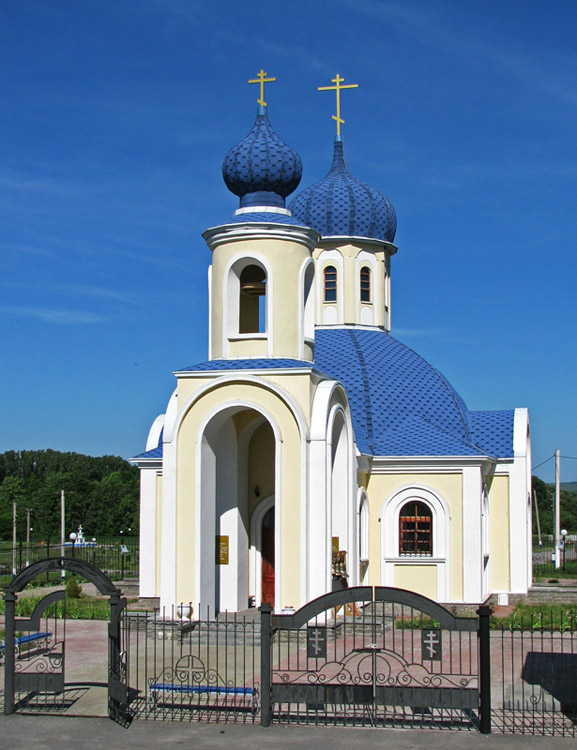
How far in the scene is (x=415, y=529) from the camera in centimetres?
2103

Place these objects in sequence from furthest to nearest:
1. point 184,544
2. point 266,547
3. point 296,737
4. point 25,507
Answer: point 25,507, point 266,547, point 184,544, point 296,737

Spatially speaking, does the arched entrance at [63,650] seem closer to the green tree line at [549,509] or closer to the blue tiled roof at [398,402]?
the blue tiled roof at [398,402]

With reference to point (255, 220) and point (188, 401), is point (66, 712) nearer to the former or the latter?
point (188, 401)

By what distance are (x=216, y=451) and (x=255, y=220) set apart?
4227 millimetres

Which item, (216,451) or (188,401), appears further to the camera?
(216,451)

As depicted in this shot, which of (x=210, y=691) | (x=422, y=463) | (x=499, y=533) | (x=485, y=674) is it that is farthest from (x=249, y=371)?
(x=499, y=533)

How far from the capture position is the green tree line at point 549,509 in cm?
7031

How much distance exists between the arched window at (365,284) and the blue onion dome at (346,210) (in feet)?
2.81

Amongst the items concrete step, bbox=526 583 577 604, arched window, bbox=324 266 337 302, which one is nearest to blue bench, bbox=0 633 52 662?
concrete step, bbox=526 583 577 604

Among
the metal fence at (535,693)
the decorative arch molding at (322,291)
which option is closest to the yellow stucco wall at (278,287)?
the metal fence at (535,693)

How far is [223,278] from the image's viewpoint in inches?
725

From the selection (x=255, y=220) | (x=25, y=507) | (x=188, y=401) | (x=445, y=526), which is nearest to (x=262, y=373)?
(x=188, y=401)

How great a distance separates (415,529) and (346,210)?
8.47 m

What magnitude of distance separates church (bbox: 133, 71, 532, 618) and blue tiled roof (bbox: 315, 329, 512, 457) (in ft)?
0.14
